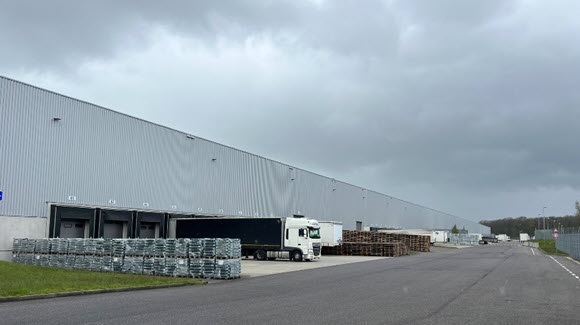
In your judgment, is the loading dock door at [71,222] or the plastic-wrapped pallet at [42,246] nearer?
the plastic-wrapped pallet at [42,246]

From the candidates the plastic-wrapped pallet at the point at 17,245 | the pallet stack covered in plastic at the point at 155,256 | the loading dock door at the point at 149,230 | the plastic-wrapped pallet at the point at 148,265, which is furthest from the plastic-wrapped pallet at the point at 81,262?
the loading dock door at the point at 149,230

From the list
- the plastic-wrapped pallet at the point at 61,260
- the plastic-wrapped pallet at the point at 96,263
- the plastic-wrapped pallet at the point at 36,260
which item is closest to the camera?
the plastic-wrapped pallet at the point at 96,263

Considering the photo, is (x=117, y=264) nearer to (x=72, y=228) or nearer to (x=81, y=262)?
(x=81, y=262)

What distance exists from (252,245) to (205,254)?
15.2 metres

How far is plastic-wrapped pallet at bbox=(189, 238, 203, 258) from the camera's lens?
21.9 metres

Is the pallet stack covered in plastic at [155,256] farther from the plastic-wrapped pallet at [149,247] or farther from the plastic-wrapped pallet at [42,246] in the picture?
the plastic-wrapped pallet at [42,246]

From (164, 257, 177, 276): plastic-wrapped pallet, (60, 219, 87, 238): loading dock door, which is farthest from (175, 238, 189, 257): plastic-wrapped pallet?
(60, 219, 87, 238): loading dock door

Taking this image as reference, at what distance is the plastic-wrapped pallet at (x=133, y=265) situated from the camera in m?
23.0

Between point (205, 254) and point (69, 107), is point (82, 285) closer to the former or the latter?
point (205, 254)

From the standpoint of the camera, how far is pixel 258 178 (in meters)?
52.6

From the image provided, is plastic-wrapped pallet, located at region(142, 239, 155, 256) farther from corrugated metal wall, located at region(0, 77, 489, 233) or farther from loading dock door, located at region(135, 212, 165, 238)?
loading dock door, located at region(135, 212, 165, 238)

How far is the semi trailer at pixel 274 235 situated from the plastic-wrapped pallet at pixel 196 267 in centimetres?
1431

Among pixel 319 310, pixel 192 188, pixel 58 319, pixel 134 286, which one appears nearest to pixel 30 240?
pixel 134 286

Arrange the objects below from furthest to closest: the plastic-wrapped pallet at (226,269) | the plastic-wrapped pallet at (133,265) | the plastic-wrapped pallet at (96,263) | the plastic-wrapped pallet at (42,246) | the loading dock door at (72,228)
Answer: the loading dock door at (72,228)
the plastic-wrapped pallet at (42,246)
the plastic-wrapped pallet at (96,263)
the plastic-wrapped pallet at (133,265)
the plastic-wrapped pallet at (226,269)
